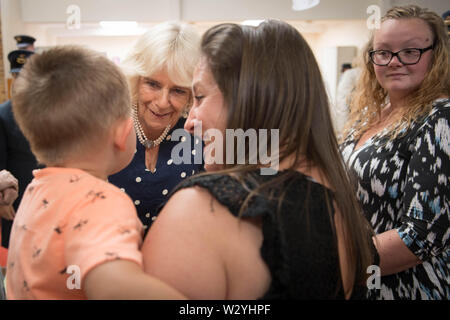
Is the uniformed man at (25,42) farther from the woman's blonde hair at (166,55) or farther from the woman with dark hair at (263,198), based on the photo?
the woman with dark hair at (263,198)

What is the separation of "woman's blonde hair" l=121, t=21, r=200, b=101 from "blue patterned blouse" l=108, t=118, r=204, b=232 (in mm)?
269

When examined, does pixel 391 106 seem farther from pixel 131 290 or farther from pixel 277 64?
pixel 131 290

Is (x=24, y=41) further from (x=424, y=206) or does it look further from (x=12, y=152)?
(x=424, y=206)

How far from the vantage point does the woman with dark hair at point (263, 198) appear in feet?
2.64

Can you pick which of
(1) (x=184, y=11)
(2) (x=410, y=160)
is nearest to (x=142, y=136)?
(2) (x=410, y=160)

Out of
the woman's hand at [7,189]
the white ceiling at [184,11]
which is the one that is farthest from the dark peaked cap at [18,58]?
the woman's hand at [7,189]

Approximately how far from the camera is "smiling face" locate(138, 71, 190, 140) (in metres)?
1.70

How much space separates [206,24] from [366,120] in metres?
4.03

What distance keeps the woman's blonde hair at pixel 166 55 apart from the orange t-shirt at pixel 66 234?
849mm

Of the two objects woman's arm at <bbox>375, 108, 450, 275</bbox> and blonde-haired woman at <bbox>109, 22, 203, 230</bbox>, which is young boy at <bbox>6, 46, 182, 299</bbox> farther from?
woman's arm at <bbox>375, 108, 450, 275</bbox>

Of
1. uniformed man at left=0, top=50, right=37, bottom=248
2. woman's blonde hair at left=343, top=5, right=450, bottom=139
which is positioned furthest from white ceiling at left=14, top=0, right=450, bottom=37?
woman's blonde hair at left=343, top=5, right=450, bottom=139

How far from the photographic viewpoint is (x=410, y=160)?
4.70 feet

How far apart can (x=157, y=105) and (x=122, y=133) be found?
77 cm

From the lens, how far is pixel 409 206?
4.58 ft
